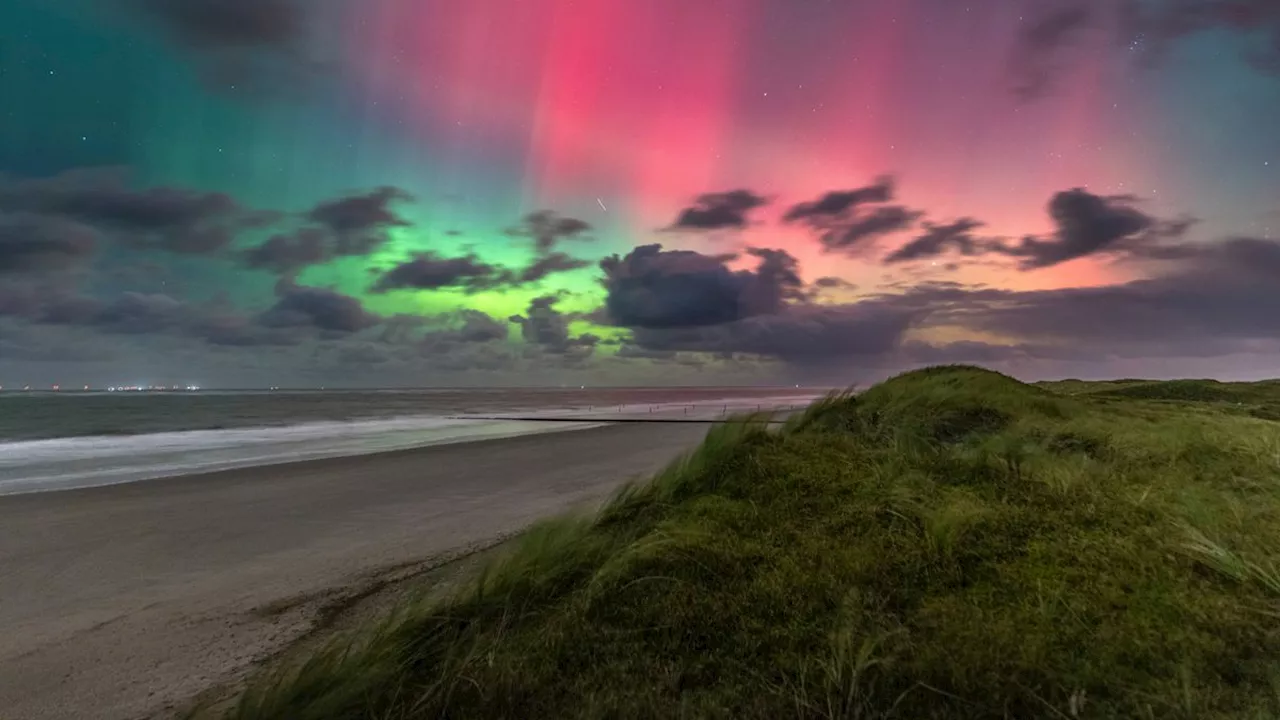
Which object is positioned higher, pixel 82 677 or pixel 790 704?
pixel 790 704

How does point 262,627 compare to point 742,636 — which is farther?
point 262,627

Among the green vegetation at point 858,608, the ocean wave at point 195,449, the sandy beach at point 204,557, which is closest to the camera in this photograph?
the green vegetation at point 858,608

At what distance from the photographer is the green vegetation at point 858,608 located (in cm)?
312

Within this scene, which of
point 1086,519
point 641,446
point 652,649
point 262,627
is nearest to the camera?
point 652,649

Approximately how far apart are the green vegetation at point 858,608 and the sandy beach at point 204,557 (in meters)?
2.20

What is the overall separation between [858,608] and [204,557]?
949cm

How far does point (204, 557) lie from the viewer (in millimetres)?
9328

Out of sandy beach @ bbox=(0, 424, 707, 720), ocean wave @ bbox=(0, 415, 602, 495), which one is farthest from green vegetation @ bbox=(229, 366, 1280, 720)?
ocean wave @ bbox=(0, 415, 602, 495)

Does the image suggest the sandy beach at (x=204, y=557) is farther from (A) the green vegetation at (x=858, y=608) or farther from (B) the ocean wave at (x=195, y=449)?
(B) the ocean wave at (x=195, y=449)

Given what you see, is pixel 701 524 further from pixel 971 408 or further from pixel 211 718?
pixel 971 408

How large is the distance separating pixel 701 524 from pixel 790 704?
1987 millimetres

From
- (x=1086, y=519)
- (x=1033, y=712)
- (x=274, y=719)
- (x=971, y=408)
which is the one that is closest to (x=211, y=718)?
(x=274, y=719)

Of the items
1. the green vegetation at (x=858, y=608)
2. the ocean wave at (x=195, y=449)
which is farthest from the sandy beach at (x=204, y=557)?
the ocean wave at (x=195, y=449)

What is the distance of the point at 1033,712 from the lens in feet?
9.62
